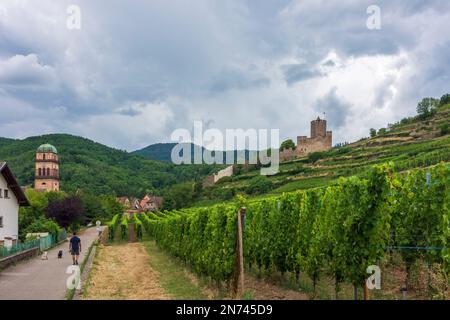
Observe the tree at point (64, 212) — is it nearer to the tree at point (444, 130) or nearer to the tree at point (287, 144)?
the tree at point (444, 130)

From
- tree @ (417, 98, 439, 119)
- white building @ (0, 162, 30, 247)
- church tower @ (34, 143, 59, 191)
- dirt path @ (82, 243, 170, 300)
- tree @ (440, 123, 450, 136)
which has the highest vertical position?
tree @ (417, 98, 439, 119)

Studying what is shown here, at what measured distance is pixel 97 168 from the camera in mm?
140375

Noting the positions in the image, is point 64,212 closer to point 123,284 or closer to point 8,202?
point 8,202

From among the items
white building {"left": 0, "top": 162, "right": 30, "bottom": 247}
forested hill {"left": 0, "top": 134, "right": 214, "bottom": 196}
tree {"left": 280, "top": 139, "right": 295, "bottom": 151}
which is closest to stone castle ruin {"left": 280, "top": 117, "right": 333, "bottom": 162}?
tree {"left": 280, "top": 139, "right": 295, "bottom": 151}

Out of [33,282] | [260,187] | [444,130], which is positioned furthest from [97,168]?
[33,282]

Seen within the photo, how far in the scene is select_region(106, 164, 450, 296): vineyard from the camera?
34.2 ft

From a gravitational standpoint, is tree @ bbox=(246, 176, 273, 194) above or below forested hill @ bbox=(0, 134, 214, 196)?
below

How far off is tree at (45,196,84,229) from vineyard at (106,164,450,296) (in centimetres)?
3964

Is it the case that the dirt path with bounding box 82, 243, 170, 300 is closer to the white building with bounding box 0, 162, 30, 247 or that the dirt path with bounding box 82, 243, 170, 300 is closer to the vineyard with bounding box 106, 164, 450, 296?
the vineyard with bounding box 106, 164, 450, 296

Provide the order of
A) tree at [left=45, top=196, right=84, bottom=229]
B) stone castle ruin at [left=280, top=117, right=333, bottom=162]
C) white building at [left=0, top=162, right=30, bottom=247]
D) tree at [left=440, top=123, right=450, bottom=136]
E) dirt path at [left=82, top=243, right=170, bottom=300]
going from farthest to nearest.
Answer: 1. stone castle ruin at [left=280, top=117, right=333, bottom=162]
2. tree at [left=440, top=123, right=450, bottom=136]
3. tree at [left=45, top=196, right=84, bottom=229]
4. white building at [left=0, top=162, right=30, bottom=247]
5. dirt path at [left=82, top=243, right=170, bottom=300]

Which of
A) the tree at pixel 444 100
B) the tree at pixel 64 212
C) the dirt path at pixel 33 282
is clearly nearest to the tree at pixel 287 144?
the tree at pixel 444 100

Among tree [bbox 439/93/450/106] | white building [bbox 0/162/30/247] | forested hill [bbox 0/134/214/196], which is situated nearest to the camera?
white building [bbox 0/162/30/247]

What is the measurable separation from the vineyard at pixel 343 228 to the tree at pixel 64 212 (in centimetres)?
3964
